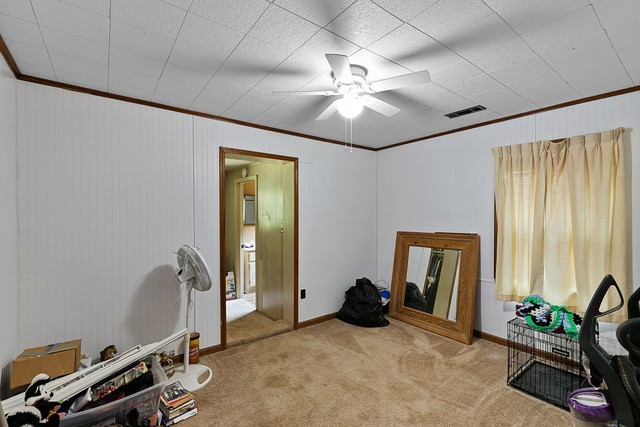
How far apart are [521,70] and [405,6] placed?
1.18m

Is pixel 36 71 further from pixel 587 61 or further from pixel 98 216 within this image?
pixel 587 61

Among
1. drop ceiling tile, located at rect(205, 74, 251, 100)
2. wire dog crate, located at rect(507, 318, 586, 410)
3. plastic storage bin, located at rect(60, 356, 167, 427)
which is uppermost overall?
drop ceiling tile, located at rect(205, 74, 251, 100)

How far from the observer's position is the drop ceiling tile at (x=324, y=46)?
5.49ft

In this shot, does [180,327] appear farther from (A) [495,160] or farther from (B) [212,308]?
(A) [495,160]

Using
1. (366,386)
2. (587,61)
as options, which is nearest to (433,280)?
(366,386)

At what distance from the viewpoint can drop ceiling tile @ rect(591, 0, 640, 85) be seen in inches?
56.2

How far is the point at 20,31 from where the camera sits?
5.37 feet

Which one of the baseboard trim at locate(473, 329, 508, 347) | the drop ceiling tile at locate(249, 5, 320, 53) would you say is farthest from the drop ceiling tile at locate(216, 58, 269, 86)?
the baseboard trim at locate(473, 329, 508, 347)

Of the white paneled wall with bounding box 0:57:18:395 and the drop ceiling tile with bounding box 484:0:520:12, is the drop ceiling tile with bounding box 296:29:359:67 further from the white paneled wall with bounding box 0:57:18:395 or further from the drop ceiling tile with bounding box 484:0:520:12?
the white paneled wall with bounding box 0:57:18:395

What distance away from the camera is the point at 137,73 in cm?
214

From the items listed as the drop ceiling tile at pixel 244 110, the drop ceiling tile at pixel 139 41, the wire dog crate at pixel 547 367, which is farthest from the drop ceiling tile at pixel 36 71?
the wire dog crate at pixel 547 367

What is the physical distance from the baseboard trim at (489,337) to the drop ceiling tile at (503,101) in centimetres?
234

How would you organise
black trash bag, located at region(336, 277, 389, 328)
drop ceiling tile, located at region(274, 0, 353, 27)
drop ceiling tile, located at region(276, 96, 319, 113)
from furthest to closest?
black trash bag, located at region(336, 277, 389, 328) → drop ceiling tile, located at region(276, 96, 319, 113) → drop ceiling tile, located at region(274, 0, 353, 27)

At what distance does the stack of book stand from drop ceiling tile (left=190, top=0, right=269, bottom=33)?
7.91 feet
